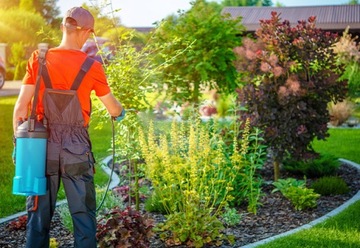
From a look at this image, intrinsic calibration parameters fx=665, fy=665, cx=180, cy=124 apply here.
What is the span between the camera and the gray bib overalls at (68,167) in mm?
4188

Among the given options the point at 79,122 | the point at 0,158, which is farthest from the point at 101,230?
the point at 0,158

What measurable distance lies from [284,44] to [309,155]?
4.35 ft

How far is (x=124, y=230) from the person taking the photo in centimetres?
507

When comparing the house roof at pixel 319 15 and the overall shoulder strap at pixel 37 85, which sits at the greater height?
the house roof at pixel 319 15

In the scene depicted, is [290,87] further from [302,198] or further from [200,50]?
[200,50]

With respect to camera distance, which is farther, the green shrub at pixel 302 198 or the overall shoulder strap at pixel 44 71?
the green shrub at pixel 302 198

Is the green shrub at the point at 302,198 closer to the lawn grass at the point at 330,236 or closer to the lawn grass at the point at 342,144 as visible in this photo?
the lawn grass at the point at 330,236

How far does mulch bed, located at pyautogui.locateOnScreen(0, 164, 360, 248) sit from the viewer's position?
5.66 metres

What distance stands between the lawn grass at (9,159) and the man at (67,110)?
7.86 feet

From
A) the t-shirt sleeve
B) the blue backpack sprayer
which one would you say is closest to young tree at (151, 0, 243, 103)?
the t-shirt sleeve

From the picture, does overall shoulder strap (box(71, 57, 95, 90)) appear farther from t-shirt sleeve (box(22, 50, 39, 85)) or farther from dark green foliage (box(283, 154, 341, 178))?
dark green foliage (box(283, 154, 341, 178))

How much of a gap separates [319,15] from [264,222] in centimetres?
1923

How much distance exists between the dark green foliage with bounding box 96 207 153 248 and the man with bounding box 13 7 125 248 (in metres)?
0.77

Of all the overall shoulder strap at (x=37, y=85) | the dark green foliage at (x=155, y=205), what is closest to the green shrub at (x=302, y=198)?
the dark green foliage at (x=155, y=205)
